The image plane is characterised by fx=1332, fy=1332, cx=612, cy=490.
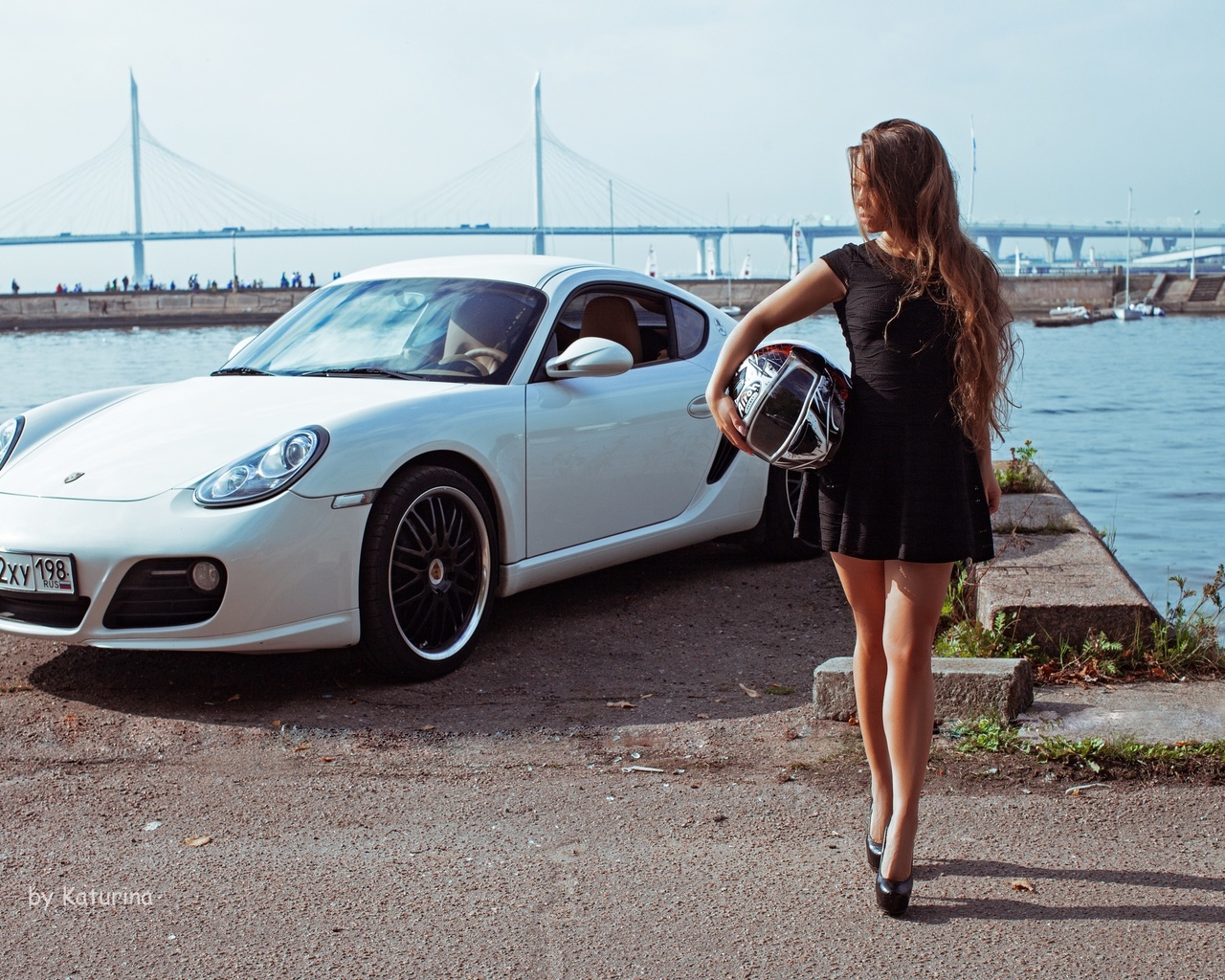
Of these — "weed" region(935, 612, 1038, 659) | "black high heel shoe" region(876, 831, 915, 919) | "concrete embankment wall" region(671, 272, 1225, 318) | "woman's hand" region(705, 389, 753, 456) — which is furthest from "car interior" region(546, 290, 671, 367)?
"concrete embankment wall" region(671, 272, 1225, 318)

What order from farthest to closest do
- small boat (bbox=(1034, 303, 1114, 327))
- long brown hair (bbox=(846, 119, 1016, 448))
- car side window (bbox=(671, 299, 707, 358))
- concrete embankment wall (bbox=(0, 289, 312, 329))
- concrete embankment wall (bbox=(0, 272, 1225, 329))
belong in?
small boat (bbox=(1034, 303, 1114, 327))
concrete embankment wall (bbox=(0, 272, 1225, 329))
concrete embankment wall (bbox=(0, 289, 312, 329))
car side window (bbox=(671, 299, 707, 358))
long brown hair (bbox=(846, 119, 1016, 448))

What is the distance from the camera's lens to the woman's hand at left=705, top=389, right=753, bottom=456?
2938 millimetres

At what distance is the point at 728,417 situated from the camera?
9.66 feet

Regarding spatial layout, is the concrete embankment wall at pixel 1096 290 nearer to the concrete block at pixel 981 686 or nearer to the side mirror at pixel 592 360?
the side mirror at pixel 592 360

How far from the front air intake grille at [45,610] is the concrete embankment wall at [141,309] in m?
66.0

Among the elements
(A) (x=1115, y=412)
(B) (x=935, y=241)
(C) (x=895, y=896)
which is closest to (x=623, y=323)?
(B) (x=935, y=241)

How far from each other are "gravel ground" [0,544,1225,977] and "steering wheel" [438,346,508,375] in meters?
1.11

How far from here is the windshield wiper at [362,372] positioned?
4.88 m

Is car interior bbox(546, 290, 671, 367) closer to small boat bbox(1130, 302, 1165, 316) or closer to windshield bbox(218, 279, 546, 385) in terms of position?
windshield bbox(218, 279, 546, 385)

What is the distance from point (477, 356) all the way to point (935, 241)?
252 centimetres

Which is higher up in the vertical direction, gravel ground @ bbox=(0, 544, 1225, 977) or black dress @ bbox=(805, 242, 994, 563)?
black dress @ bbox=(805, 242, 994, 563)

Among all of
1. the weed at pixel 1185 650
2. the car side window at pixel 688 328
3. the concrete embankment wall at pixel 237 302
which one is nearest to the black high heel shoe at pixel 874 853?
the weed at pixel 1185 650

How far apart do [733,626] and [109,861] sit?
290cm

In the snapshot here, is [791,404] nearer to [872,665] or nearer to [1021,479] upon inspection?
[872,665]
